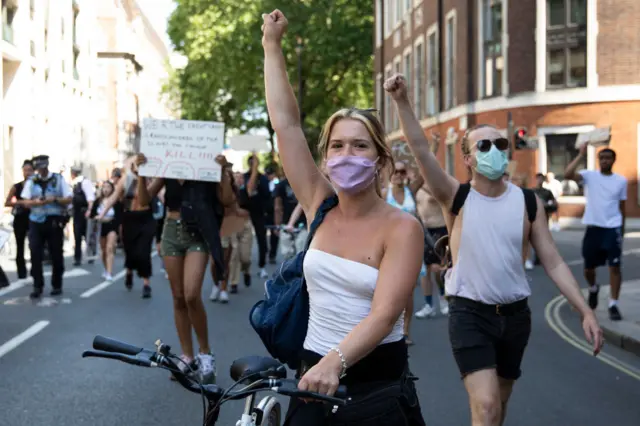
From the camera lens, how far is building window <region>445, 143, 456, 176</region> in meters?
36.2

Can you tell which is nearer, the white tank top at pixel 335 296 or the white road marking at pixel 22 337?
the white tank top at pixel 335 296

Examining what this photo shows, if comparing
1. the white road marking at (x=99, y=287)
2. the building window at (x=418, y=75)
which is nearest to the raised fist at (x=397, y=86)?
the white road marking at (x=99, y=287)

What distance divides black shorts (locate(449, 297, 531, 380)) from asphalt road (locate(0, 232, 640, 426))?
5.22 ft

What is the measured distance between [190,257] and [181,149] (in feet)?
3.15

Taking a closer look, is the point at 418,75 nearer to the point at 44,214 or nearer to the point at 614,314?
the point at 44,214

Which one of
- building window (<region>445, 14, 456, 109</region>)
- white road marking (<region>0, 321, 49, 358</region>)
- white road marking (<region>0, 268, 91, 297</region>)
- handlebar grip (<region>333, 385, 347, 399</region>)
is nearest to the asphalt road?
white road marking (<region>0, 321, 49, 358</region>)

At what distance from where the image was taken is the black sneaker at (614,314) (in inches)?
404

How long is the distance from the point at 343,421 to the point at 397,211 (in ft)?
2.15

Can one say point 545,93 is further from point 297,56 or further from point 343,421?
point 343,421

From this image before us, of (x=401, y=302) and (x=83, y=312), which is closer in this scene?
(x=401, y=302)

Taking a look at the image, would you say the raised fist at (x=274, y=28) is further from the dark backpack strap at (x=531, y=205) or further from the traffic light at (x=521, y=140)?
the traffic light at (x=521, y=140)

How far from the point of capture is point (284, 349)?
305 centimetres

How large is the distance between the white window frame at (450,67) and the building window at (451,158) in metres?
1.47

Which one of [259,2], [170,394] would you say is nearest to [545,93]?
[259,2]
